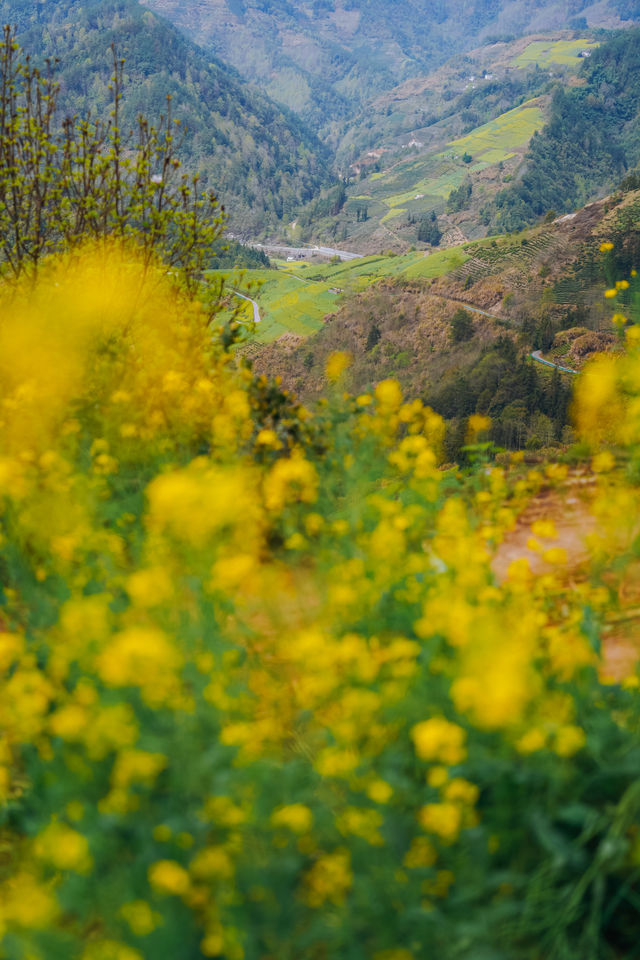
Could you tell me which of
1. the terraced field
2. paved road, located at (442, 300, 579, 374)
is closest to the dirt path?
paved road, located at (442, 300, 579, 374)

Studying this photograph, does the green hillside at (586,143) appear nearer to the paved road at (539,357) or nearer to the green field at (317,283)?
the green field at (317,283)

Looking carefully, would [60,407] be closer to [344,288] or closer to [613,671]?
[613,671]

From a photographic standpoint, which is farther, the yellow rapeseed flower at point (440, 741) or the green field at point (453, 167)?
the green field at point (453, 167)

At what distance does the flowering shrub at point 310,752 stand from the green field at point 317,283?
63654mm

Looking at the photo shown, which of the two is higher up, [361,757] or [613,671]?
→ [361,757]

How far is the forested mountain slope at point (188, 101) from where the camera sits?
549ft

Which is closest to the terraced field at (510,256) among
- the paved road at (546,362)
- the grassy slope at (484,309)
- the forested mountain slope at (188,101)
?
the grassy slope at (484,309)

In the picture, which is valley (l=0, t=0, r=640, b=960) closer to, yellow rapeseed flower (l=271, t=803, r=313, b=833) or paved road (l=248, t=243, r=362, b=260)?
yellow rapeseed flower (l=271, t=803, r=313, b=833)

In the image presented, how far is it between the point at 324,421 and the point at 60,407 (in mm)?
2245

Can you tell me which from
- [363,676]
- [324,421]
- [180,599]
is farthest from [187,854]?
[324,421]

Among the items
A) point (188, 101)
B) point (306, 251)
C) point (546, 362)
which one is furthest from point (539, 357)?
point (188, 101)

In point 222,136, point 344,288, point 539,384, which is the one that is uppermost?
point 222,136

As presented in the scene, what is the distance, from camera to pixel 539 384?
Result: 139 feet

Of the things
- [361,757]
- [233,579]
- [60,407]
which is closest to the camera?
[361,757]
